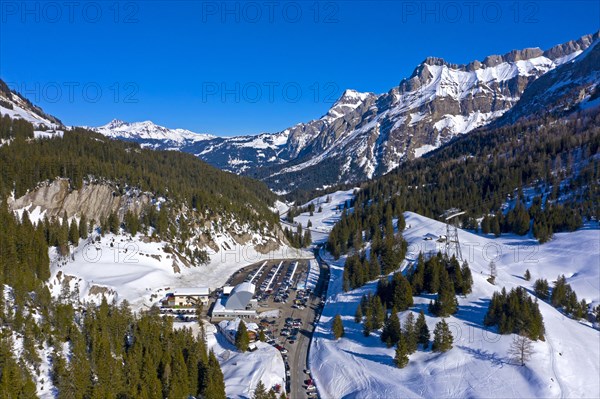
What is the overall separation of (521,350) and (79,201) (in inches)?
3584

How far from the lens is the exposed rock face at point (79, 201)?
A: 282 feet

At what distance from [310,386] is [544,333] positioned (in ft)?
97.4

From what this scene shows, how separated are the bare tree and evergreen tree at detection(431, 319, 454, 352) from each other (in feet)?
21.6

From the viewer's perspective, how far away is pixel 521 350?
4238cm

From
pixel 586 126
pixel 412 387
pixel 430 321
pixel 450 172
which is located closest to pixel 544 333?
pixel 430 321

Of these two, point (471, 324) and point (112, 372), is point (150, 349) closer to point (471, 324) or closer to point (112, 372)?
point (112, 372)

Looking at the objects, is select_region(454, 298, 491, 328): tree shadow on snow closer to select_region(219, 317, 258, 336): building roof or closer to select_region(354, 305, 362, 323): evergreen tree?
select_region(354, 305, 362, 323): evergreen tree

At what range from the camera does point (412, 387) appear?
4162 centimetres

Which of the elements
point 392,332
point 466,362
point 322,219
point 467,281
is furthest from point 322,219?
point 466,362

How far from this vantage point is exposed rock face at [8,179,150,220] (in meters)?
85.8

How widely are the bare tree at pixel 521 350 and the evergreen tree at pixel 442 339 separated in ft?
21.6

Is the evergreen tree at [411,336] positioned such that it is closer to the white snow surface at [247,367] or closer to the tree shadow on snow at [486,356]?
the tree shadow on snow at [486,356]

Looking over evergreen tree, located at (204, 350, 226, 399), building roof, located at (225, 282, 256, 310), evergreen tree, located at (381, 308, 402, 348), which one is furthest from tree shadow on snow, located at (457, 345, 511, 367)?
building roof, located at (225, 282, 256, 310)

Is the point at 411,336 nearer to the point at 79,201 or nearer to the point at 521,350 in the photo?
the point at 521,350
